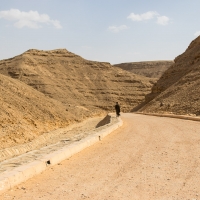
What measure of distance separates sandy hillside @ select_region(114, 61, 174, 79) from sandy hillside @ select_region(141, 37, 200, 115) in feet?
252

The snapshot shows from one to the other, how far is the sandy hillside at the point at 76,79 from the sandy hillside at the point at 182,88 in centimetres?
2157

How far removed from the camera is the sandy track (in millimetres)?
4969

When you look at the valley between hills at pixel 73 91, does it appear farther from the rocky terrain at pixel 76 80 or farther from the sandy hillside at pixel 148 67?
the sandy hillside at pixel 148 67

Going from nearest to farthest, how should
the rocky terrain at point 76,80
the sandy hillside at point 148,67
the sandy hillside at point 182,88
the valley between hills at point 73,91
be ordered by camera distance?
the valley between hills at point 73,91, the sandy hillside at point 182,88, the rocky terrain at point 76,80, the sandy hillside at point 148,67

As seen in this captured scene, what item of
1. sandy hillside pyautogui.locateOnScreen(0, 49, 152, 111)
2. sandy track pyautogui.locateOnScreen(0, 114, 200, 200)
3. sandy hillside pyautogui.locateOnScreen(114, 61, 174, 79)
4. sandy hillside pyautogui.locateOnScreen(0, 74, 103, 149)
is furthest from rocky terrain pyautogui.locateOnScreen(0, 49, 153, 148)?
sandy hillside pyautogui.locateOnScreen(114, 61, 174, 79)

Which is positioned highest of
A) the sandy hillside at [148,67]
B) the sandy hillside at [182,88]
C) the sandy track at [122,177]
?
the sandy hillside at [148,67]

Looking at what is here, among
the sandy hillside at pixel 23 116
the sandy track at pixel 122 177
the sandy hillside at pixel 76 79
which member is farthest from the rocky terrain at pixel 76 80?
the sandy track at pixel 122 177

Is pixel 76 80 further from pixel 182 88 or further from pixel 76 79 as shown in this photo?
pixel 182 88

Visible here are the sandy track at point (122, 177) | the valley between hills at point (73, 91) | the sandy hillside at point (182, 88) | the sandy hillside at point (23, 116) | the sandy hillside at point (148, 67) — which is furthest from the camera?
the sandy hillside at point (148, 67)

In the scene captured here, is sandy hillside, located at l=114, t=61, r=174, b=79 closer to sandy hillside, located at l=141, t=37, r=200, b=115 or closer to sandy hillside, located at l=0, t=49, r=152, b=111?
sandy hillside, located at l=0, t=49, r=152, b=111

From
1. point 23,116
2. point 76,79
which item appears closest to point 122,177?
point 23,116

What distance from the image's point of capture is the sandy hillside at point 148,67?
123 m

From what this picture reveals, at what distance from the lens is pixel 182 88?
34.0 meters

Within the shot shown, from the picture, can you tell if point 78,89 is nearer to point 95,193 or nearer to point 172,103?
point 172,103
